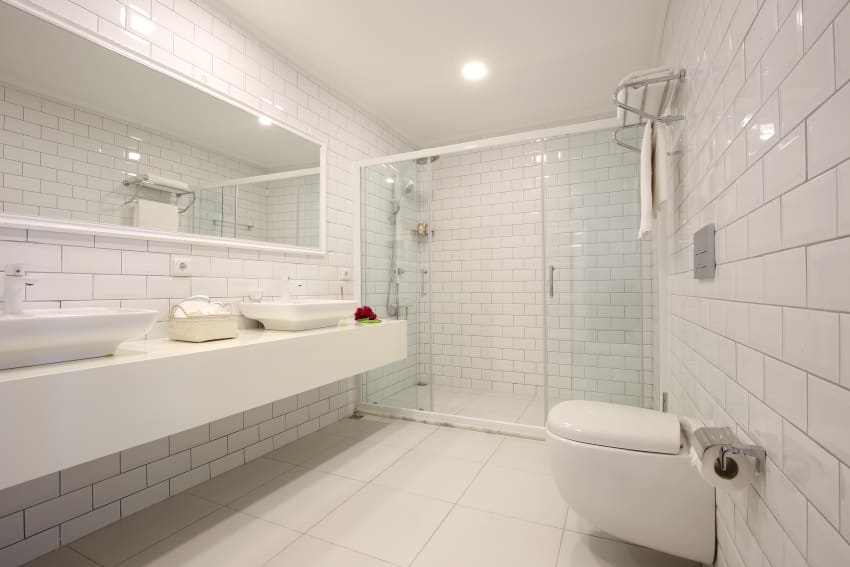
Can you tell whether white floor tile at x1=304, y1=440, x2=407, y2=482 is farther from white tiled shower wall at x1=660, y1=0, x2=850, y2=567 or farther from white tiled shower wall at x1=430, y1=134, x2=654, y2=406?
white tiled shower wall at x1=660, y1=0, x2=850, y2=567

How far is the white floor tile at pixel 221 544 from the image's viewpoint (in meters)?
1.48

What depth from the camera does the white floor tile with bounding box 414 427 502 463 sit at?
242 centimetres

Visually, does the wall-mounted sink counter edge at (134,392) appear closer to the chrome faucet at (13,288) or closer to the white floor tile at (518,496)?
the chrome faucet at (13,288)

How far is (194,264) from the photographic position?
6.70ft

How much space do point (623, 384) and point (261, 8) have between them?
3.22 metres

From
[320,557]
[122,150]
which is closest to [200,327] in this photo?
[122,150]

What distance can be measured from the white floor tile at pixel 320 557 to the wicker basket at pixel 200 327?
96 centimetres

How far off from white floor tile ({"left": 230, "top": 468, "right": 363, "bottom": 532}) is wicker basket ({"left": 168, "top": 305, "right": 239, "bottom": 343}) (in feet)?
2.76

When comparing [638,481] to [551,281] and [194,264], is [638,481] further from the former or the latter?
[194,264]

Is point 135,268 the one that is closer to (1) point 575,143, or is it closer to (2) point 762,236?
(2) point 762,236

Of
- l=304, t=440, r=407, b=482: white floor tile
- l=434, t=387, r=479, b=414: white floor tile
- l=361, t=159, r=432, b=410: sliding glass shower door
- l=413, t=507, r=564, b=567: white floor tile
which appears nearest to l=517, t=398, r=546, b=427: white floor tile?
l=434, t=387, r=479, b=414: white floor tile

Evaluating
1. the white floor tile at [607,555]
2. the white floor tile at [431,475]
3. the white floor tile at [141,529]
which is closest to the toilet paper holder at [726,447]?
the white floor tile at [607,555]

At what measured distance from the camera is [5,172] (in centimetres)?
142

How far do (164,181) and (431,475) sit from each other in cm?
210
